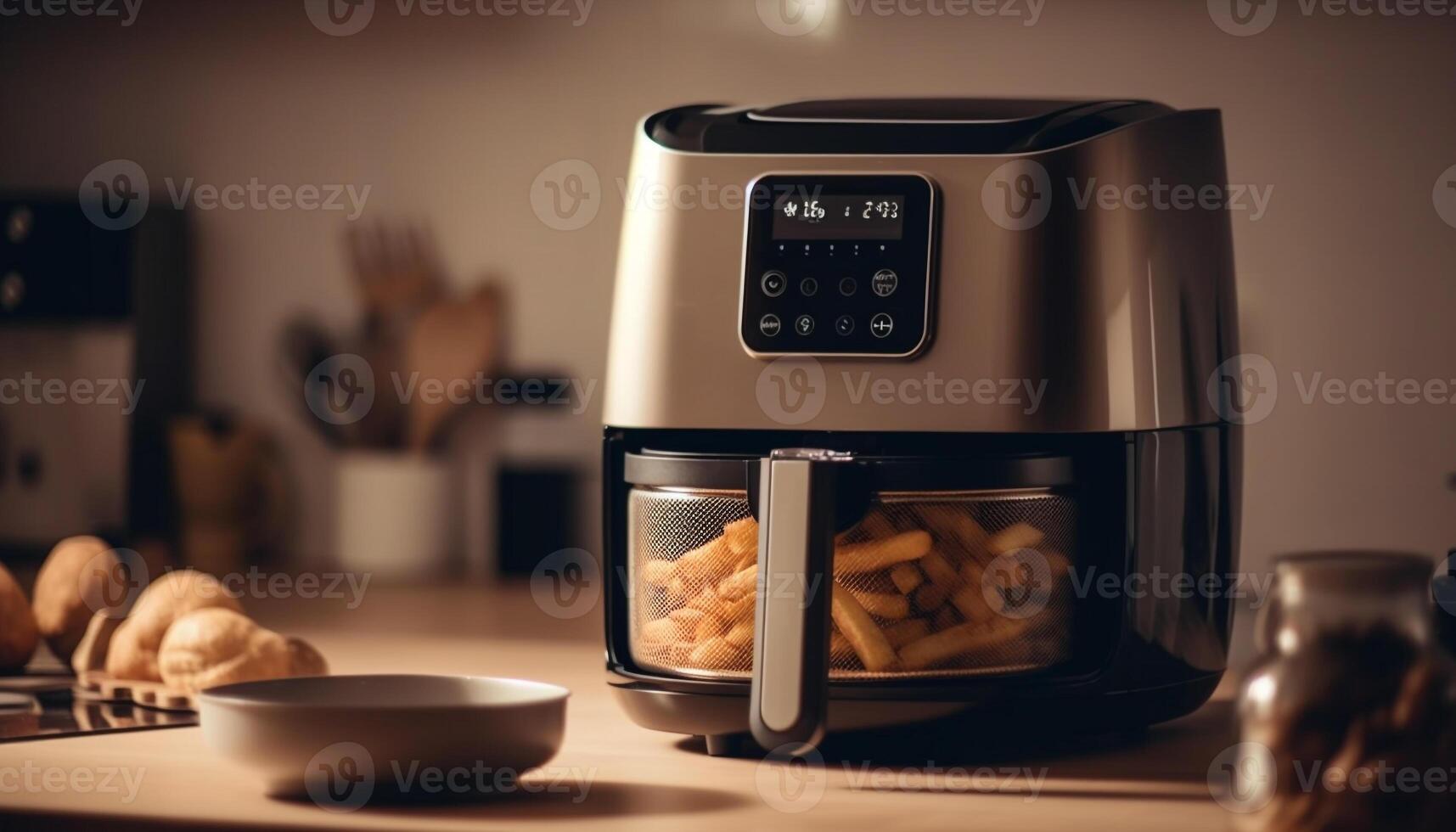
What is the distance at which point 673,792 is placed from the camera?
25.7 inches

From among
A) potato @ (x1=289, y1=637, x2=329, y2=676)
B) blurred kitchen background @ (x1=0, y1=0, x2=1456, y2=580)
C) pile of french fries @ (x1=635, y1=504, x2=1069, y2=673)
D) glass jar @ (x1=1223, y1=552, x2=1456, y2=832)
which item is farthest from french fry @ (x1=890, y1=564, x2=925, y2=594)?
blurred kitchen background @ (x1=0, y1=0, x2=1456, y2=580)

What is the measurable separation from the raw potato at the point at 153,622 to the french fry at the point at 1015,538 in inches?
17.3

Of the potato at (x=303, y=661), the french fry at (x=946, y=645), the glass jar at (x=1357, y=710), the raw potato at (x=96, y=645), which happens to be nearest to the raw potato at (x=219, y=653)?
the potato at (x=303, y=661)

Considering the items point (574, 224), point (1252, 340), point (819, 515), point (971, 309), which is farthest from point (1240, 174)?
point (819, 515)

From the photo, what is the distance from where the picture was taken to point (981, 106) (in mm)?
772

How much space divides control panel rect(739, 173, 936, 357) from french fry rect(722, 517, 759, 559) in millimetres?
75

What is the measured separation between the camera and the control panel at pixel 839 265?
719 millimetres

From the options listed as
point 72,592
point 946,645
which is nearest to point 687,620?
point 946,645

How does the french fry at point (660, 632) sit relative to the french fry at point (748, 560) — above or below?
below

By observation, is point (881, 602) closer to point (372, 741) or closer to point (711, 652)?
point (711, 652)

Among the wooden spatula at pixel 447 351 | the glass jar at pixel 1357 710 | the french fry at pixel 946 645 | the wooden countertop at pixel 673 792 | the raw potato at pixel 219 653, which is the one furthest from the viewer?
the wooden spatula at pixel 447 351

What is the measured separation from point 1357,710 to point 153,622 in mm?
646

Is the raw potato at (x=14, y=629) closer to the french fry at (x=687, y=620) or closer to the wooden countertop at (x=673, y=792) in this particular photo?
the wooden countertop at (x=673, y=792)

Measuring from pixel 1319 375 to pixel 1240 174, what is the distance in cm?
21
